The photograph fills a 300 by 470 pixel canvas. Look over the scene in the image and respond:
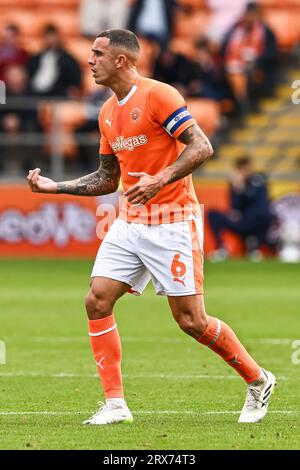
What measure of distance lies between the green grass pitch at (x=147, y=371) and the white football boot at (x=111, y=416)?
100 millimetres

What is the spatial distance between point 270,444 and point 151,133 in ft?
7.17

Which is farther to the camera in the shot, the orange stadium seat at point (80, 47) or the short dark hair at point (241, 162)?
the orange stadium seat at point (80, 47)

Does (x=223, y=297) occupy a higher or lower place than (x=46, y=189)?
lower

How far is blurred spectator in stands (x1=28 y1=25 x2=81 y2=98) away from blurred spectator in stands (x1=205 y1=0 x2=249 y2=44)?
3.75m

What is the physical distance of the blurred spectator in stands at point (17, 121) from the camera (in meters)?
23.9

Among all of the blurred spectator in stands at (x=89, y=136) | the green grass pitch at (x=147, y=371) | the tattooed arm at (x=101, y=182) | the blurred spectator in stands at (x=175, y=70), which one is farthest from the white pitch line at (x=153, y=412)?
the blurred spectator in stands at (x=175, y=70)

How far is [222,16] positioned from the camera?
26984 millimetres

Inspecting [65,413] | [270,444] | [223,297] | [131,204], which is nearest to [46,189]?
[131,204]

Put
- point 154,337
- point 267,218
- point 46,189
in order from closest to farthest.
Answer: point 46,189, point 154,337, point 267,218

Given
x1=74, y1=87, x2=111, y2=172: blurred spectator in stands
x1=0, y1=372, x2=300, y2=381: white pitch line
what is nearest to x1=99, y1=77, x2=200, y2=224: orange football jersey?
x1=0, y1=372, x2=300, y2=381: white pitch line

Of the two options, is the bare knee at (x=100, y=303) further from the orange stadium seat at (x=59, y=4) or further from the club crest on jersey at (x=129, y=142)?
the orange stadium seat at (x=59, y=4)

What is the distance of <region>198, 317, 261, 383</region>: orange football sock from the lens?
805cm

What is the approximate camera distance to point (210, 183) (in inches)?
960
